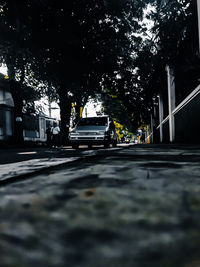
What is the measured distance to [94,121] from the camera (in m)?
18.4

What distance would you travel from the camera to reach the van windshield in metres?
Result: 18.1

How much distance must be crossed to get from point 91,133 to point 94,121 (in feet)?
4.70

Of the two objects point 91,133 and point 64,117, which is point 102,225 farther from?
point 64,117

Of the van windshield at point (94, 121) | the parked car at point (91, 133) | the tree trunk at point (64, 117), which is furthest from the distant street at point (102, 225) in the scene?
the tree trunk at point (64, 117)

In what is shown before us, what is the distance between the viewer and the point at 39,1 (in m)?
7.70

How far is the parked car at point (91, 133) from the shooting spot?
16984 mm

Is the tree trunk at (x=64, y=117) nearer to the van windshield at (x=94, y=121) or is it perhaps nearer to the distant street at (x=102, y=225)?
the van windshield at (x=94, y=121)

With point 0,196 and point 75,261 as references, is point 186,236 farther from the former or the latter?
point 0,196

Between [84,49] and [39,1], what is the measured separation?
7896 millimetres

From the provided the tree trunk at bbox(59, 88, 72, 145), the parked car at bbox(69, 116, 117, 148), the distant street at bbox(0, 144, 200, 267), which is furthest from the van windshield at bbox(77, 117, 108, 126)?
the distant street at bbox(0, 144, 200, 267)

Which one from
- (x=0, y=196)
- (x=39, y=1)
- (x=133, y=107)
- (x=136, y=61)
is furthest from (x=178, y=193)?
(x=133, y=107)

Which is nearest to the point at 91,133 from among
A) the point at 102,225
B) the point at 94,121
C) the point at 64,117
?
the point at 94,121

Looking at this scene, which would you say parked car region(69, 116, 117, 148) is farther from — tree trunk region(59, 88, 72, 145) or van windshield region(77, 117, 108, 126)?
tree trunk region(59, 88, 72, 145)

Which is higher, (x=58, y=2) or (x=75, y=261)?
(x=58, y=2)
